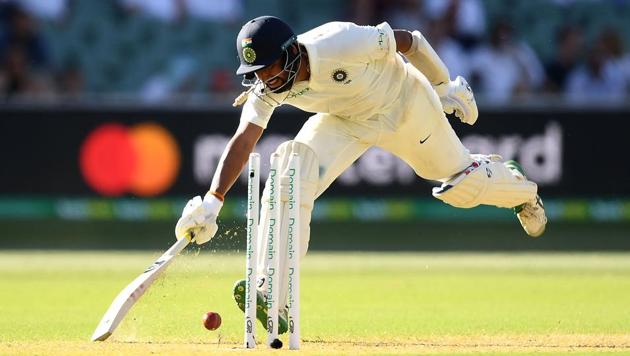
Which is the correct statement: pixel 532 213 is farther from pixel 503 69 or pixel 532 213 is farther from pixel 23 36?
pixel 23 36

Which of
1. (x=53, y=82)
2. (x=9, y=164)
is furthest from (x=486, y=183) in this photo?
(x=53, y=82)

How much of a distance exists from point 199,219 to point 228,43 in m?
7.71

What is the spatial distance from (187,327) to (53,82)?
6828 mm

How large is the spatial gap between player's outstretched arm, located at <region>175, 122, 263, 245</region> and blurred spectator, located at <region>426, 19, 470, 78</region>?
707 centimetres

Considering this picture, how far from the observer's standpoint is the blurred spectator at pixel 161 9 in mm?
13180

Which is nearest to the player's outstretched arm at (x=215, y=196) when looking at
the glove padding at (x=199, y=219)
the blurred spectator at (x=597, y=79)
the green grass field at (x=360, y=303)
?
the glove padding at (x=199, y=219)

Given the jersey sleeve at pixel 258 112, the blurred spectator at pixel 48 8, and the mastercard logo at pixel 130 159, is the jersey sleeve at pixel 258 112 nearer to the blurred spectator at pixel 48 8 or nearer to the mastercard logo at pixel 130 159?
the mastercard logo at pixel 130 159

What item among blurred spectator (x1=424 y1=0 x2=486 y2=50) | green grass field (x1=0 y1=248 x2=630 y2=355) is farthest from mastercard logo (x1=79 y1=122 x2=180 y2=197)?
blurred spectator (x1=424 y1=0 x2=486 y2=50)

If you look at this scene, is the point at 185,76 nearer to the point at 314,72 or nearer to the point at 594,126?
the point at 594,126

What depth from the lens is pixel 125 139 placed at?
11859mm

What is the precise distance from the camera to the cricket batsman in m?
5.65

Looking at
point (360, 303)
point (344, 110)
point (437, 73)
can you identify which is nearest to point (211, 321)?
point (344, 110)

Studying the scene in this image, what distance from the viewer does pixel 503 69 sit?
42.3ft

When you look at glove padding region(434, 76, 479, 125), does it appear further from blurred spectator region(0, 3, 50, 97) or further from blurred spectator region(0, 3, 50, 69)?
blurred spectator region(0, 3, 50, 69)
